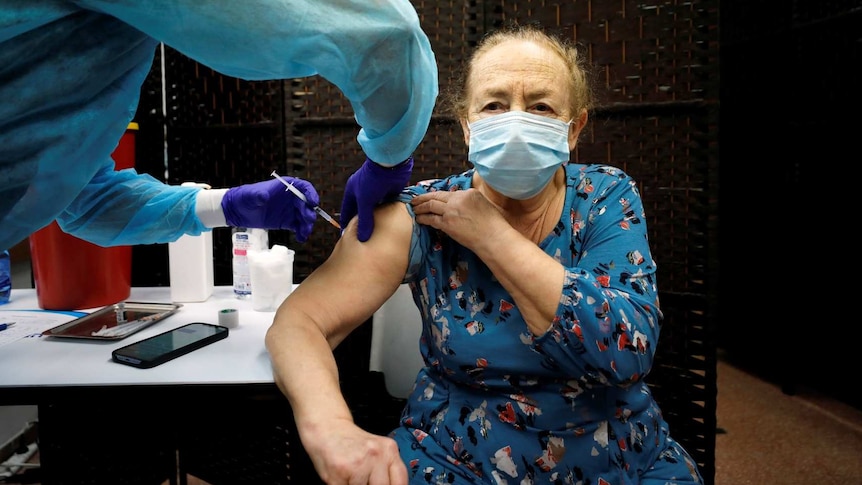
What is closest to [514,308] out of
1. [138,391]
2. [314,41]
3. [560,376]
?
[560,376]

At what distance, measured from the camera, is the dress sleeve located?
0.99 meters

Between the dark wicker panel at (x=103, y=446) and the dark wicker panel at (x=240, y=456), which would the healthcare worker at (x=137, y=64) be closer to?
the dark wicker panel at (x=103, y=446)

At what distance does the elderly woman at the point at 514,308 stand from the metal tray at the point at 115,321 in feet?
1.56

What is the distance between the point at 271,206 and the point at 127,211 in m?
0.35

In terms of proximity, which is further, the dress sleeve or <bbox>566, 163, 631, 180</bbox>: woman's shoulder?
<bbox>566, 163, 631, 180</bbox>: woman's shoulder

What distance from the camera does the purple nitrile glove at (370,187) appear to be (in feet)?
3.69

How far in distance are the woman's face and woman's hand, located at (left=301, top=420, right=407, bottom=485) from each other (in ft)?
2.34

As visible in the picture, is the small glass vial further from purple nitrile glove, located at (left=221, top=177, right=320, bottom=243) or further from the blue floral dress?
the blue floral dress

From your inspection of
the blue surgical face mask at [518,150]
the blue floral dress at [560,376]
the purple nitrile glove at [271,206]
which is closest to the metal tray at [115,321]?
the purple nitrile glove at [271,206]

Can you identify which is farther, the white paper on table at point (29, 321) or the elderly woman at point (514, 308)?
the white paper on table at point (29, 321)

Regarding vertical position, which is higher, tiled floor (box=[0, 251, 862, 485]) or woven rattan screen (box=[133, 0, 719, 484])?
woven rattan screen (box=[133, 0, 719, 484])

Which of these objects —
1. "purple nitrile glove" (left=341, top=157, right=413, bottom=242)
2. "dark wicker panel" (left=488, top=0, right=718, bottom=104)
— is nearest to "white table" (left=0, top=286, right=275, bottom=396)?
"purple nitrile glove" (left=341, top=157, right=413, bottom=242)

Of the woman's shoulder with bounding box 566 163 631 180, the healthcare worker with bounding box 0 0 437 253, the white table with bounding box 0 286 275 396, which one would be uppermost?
the healthcare worker with bounding box 0 0 437 253

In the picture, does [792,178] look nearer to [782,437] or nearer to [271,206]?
[782,437]
